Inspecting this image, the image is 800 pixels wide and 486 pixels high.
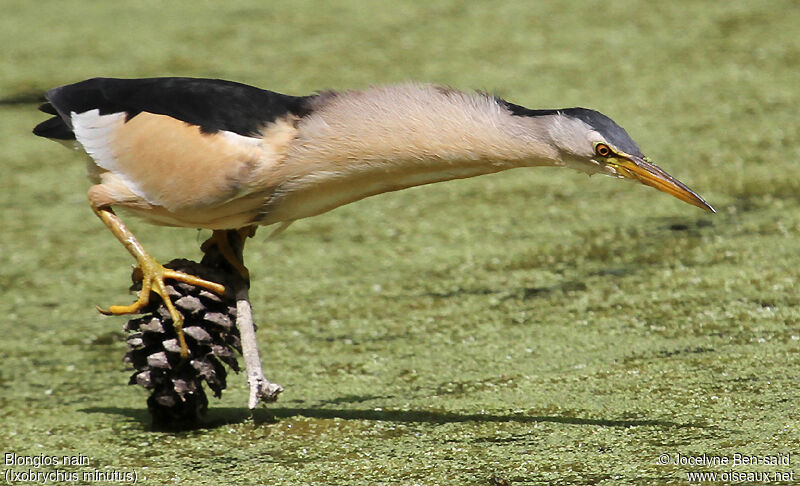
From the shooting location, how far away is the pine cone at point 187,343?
1.63 metres

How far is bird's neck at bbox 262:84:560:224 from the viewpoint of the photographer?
1532 mm

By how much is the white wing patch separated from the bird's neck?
0.95 feet

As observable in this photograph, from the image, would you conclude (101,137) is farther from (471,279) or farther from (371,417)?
(471,279)

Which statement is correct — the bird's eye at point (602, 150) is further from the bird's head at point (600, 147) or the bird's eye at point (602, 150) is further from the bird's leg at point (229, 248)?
the bird's leg at point (229, 248)

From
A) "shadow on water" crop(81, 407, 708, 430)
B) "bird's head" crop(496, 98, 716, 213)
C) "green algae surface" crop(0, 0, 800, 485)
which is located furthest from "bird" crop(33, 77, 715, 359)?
"green algae surface" crop(0, 0, 800, 485)

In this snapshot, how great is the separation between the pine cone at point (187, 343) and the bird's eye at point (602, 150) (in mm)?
604

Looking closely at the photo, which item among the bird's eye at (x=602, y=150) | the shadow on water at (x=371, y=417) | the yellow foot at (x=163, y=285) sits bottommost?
the shadow on water at (x=371, y=417)

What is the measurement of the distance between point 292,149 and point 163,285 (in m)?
0.28

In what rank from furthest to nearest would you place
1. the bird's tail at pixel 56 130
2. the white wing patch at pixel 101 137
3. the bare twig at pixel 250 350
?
1. the bird's tail at pixel 56 130
2. the white wing patch at pixel 101 137
3. the bare twig at pixel 250 350

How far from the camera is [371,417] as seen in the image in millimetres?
1679

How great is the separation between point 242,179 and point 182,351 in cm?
27

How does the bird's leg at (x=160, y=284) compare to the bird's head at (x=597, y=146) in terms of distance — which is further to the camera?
the bird's leg at (x=160, y=284)

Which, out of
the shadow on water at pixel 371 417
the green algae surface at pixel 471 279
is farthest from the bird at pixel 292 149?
the green algae surface at pixel 471 279

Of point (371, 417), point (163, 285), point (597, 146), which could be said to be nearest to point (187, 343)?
point (163, 285)
